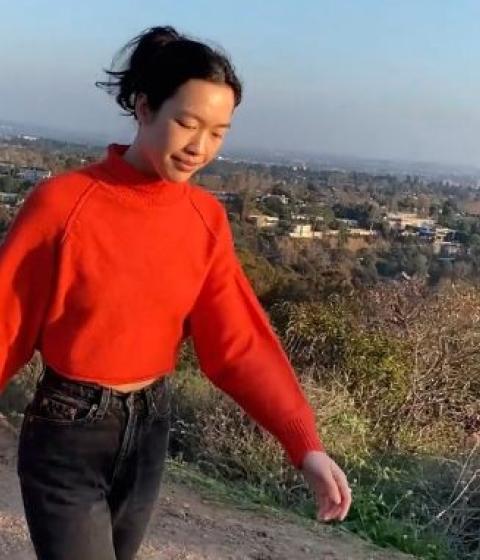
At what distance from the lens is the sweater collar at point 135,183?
196cm

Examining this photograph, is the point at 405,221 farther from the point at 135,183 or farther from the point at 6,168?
the point at 135,183

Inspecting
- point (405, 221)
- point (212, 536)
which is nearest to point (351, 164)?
point (405, 221)

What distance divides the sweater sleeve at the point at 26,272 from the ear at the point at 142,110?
23 centimetres

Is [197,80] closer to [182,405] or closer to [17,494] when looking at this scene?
[17,494]

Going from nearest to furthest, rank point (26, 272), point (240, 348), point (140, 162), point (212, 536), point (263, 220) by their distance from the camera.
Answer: point (26, 272) → point (140, 162) → point (240, 348) → point (212, 536) → point (263, 220)

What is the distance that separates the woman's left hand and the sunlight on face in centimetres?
62

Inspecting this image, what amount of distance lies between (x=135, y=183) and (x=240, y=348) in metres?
0.43

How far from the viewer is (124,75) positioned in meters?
2.02

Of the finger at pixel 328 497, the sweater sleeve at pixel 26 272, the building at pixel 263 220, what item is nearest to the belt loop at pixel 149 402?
the sweater sleeve at pixel 26 272

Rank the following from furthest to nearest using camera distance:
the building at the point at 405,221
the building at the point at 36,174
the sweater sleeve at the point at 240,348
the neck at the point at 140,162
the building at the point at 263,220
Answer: the building at the point at 405,221 → the building at the point at 263,220 → the building at the point at 36,174 → the sweater sleeve at the point at 240,348 → the neck at the point at 140,162

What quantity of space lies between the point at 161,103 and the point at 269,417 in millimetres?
676

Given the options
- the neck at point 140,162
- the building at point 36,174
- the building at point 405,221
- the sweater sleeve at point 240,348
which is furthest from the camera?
the building at point 405,221

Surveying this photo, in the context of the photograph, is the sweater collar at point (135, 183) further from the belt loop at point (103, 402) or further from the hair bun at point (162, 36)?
the belt loop at point (103, 402)

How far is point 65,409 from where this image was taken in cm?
191
